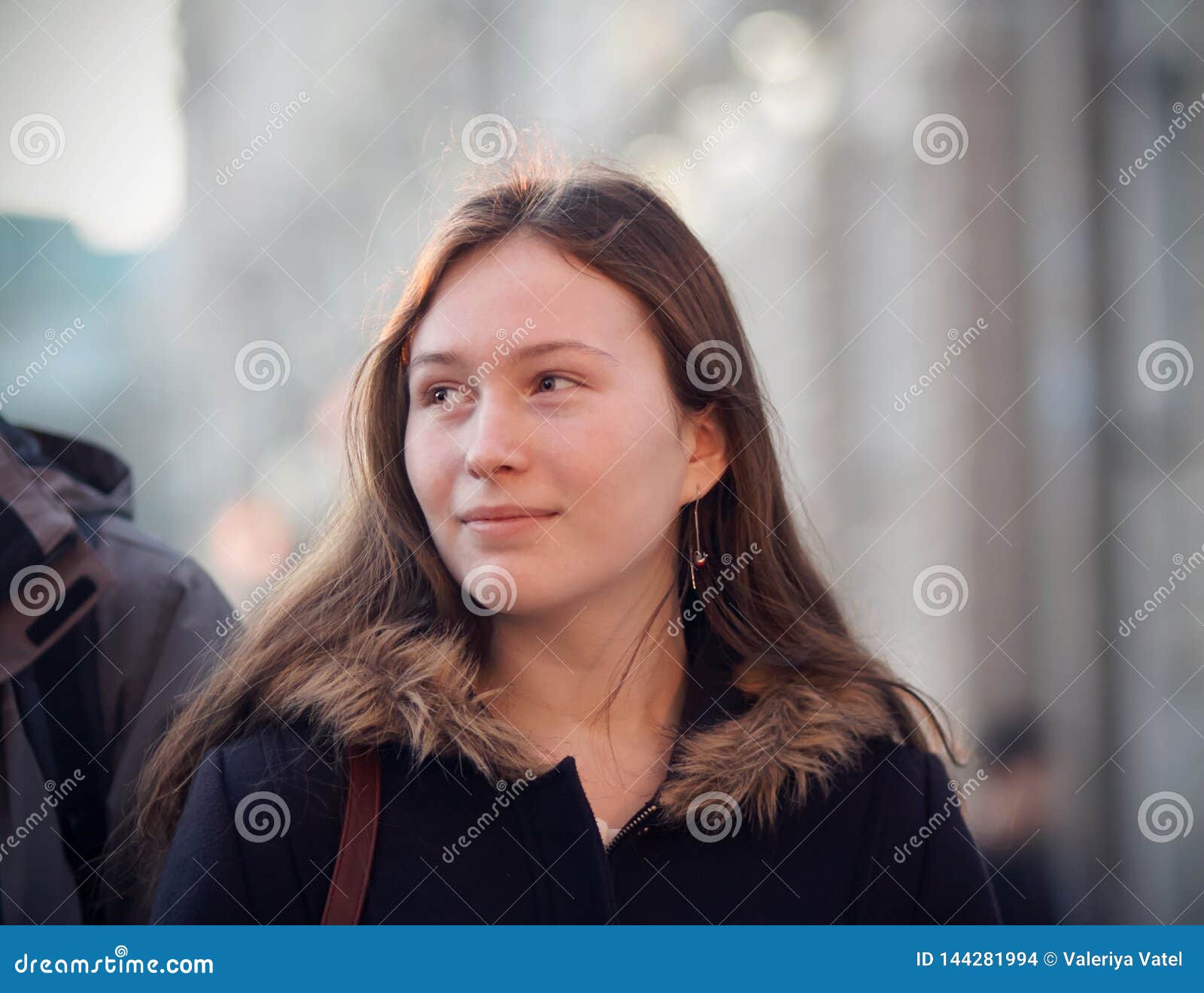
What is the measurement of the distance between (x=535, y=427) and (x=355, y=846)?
55 cm

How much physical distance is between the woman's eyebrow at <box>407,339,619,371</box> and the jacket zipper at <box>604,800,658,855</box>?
0.57 m

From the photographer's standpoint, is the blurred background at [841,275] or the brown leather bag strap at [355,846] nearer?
the brown leather bag strap at [355,846]

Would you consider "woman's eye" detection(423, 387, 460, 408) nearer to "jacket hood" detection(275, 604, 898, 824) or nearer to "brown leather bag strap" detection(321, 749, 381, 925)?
"jacket hood" detection(275, 604, 898, 824)

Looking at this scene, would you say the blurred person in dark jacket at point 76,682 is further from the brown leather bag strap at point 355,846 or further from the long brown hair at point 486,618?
the brown leather bag strap at point 355,846

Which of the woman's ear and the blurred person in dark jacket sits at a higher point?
the woman's ear

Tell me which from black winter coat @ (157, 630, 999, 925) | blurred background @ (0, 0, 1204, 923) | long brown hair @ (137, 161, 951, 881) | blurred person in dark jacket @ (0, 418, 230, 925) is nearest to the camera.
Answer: black winter coat @ (157, 630, 999, 925)

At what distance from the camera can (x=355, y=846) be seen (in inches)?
46.5

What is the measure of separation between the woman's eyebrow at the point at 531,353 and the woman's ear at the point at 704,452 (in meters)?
0.18

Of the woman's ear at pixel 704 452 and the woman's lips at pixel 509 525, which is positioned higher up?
the woman's ear at pixel 704 452

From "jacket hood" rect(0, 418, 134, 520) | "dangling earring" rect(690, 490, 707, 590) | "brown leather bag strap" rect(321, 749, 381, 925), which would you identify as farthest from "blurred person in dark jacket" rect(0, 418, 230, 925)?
"dangling earring" rect(690, 490, 707, 590)

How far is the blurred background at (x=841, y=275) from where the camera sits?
185cm

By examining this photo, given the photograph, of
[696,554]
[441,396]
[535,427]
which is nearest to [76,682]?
[441,396]

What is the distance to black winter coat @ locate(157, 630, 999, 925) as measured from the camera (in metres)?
1.16

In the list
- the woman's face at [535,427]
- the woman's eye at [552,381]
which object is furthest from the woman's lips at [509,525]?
the woman's eye at [552,381]
